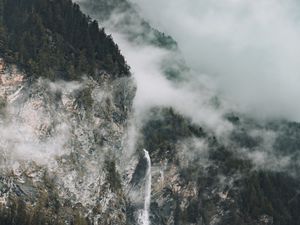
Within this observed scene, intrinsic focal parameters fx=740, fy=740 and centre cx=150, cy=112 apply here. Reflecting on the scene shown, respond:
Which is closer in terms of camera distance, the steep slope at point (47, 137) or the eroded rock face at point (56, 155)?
the eroded rock face at point (56, 155)

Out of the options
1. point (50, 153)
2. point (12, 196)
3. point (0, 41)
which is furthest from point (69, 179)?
point (0, 41)

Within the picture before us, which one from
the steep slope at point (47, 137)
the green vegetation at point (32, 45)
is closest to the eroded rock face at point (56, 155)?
the steep slope at point (47, 137)

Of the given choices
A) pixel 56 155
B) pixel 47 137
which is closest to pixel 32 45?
pixel 47 137

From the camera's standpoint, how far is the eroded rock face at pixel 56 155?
170m

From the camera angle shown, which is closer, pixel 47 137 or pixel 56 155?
pixel 56 155

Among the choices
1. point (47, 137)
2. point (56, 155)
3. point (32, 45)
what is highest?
point (32, 45)

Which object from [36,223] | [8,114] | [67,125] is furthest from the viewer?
[67,125]

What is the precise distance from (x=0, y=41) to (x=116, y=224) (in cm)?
5479

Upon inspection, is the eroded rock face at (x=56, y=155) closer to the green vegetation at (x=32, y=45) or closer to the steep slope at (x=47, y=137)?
the steep slope at (x=47, y=137)

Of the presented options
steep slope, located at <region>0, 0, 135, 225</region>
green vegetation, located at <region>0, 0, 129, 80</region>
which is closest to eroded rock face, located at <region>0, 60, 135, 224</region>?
steep slope, located at <region>0, 0, 135, 225</region>

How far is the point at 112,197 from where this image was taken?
192 m

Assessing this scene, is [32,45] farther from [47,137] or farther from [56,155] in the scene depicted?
[56,155]

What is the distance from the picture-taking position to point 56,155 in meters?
183

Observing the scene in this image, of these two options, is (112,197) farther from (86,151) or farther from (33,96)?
(33,96)
